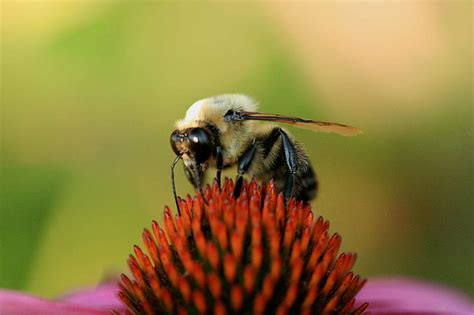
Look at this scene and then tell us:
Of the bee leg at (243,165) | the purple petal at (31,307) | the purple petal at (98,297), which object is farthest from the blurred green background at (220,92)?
the bee leg at (243,165)

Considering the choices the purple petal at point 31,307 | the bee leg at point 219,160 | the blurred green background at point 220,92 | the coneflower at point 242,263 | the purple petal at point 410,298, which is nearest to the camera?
the coneflower at point 242,263

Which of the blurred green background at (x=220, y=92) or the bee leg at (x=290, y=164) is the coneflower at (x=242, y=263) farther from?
the blurred green background at (x=220, y=92)

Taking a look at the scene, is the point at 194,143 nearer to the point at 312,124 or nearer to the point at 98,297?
the point at 312,124

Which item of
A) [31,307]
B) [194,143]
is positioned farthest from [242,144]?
[31,307]

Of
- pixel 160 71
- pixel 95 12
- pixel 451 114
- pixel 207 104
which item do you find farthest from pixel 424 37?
pixel 207 104

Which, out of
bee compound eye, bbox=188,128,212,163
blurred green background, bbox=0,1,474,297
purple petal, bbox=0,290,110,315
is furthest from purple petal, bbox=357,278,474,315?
blurred green background, bbox=0,1,474,297

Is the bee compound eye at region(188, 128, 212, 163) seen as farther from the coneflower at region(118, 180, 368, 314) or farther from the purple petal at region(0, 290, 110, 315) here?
the purple petal at region(0, 290, 110, 315)

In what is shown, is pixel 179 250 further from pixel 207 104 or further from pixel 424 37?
pixel 424 37
